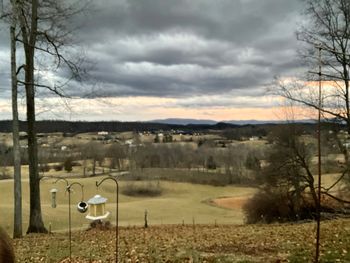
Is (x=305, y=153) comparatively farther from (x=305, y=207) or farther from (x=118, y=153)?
(x=118, y=153)

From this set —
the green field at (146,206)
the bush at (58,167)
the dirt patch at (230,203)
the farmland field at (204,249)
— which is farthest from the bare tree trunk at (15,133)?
the bush at (58,167)

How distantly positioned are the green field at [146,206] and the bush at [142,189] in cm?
134

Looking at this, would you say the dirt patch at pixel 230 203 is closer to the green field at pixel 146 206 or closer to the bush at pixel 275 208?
the green field at pixel 146 206

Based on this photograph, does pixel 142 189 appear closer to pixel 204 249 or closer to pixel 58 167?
pixel 58 167

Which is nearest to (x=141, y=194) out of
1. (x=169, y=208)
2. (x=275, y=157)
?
(x=169, y=208)

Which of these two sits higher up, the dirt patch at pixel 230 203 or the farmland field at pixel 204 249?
the farmland field at pixel 204 249

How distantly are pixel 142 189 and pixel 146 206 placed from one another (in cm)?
2626

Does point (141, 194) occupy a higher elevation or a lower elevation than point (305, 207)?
lower

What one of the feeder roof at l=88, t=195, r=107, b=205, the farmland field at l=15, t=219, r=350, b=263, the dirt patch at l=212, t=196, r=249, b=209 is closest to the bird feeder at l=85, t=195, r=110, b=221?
the feeder roof at l=88, t=195, r=107, b=205

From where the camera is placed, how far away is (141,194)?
8831 centimetres

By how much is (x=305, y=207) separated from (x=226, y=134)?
132 metres

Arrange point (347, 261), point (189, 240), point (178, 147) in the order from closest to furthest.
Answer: point (347, 261) → point (189, 240) → point (178, 147)

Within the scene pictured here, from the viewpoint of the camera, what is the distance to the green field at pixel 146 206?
43031mm

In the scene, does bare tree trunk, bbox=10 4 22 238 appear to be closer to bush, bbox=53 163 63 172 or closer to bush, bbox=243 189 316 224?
bush, bbox=243 189 316 224
